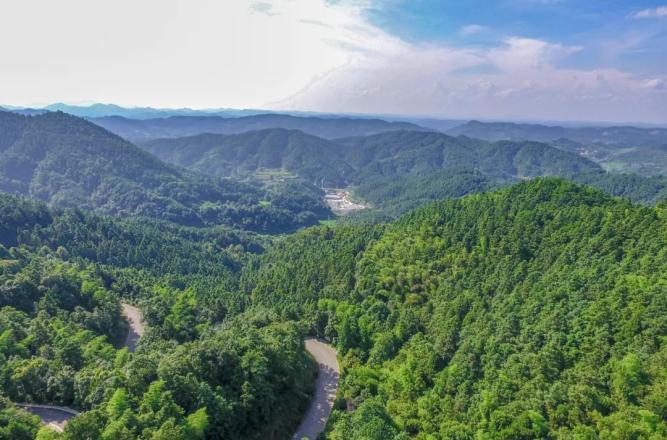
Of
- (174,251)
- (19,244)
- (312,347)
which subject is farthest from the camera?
(174,251)

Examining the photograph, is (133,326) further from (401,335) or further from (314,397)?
(401,335)

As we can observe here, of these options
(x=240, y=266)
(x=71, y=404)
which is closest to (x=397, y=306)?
(x=71, y=404)

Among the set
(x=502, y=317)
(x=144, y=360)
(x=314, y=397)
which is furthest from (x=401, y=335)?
(x=144, y=360)

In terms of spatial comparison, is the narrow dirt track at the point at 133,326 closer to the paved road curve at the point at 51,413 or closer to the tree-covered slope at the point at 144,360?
the tree-covered slope at the point at 144,360

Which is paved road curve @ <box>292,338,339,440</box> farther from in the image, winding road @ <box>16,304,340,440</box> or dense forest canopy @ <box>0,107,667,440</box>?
dense forest canopy @ <box>0,107,667,440</box>

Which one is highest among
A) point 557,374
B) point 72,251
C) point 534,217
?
point 534,217

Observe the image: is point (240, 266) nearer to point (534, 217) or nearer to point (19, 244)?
point (19, 244)

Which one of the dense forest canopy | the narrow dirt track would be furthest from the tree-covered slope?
the narrow dirt track
